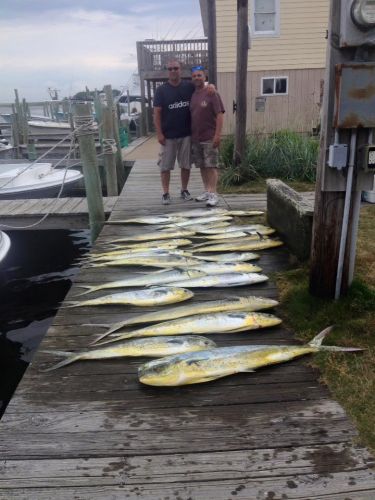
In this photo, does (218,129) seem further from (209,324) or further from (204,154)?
(209,324)

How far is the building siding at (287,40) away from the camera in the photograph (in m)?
15.6

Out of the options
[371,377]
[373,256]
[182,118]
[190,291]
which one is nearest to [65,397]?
[190,291]

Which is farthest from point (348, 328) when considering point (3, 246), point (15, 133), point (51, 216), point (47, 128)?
point (47, 128)

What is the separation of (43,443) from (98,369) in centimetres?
71

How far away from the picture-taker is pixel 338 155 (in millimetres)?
3203

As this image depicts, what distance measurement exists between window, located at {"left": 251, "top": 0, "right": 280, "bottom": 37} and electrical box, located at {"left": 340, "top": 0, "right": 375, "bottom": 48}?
14.6 m

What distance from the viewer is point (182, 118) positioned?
6.67m

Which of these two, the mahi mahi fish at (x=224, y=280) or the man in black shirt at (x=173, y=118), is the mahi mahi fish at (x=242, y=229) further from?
the man in black shirt at (x=173, y=118)

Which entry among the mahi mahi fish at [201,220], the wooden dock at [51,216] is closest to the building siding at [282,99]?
the wooden dock at [51,216]

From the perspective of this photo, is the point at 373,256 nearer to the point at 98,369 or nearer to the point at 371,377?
the point at 371,377

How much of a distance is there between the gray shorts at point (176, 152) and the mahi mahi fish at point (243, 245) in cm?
214

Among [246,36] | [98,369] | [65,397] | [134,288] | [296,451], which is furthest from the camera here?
[246,36]

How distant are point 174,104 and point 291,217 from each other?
2774 mm

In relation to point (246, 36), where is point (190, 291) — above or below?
below
